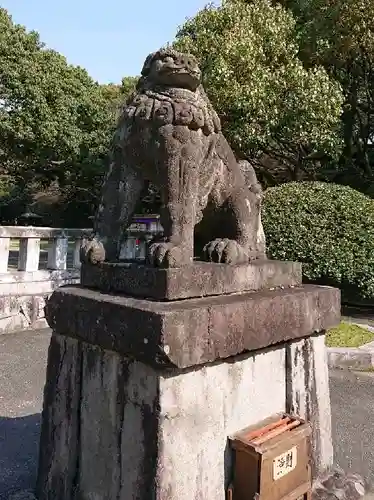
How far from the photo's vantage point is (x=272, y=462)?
220 centimetres

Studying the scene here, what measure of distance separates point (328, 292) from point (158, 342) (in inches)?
53.2

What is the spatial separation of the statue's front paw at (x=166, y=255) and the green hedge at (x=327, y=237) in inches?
243

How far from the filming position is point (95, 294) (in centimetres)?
240

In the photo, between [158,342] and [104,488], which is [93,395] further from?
[158,342]

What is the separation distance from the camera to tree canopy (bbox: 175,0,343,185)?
32.2 ft

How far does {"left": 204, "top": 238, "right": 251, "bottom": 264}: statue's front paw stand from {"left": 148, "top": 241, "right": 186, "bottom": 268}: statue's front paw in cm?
34

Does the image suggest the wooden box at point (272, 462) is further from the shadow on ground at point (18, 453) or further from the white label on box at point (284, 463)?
the shadow on ground at point (18, 453)

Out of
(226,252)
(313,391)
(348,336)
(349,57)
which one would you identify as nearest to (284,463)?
(313,391)

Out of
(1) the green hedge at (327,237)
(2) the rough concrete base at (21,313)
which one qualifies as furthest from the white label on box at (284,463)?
(1) the green hedge at (327,237)

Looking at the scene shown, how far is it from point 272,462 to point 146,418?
0.67 m

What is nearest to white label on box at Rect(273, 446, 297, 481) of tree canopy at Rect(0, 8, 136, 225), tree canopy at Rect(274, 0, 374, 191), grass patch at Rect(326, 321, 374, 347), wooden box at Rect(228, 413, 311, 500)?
wooden box at Rect(228, 413, 311, 500)

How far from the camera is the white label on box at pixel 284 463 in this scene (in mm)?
2232

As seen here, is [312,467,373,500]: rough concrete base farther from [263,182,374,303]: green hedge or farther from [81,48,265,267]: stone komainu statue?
[263,182,374,303]: green hedge

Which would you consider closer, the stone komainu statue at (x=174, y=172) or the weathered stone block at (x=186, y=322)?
the weathered stone block at (x=186, y=322)
